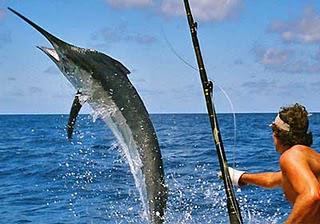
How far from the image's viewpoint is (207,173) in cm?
1373

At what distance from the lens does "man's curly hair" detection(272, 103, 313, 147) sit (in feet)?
14.2

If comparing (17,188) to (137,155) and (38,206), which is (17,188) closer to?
(38,206)

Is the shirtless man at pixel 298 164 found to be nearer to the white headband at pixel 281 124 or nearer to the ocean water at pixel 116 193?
the white headband at pixel 281 124

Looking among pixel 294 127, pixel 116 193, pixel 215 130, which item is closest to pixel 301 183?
pixel 294 127

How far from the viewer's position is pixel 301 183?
3932mm

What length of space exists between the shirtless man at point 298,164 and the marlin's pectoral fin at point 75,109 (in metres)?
1.70

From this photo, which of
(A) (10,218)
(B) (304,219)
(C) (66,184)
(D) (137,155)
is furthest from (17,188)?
(B) (304,219)

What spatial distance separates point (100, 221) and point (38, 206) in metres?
2.17

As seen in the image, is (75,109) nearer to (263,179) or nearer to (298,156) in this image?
(263,179)

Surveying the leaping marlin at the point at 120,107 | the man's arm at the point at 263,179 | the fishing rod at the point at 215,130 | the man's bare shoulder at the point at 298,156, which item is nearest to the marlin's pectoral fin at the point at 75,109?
the leaping marlin at the point at 120,107

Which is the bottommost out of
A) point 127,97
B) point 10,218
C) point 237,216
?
point 10,218

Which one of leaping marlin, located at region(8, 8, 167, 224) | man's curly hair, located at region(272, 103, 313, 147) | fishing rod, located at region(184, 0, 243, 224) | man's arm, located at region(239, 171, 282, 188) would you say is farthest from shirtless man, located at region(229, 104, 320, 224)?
leaping marlin, located at region(8, 8, 167, 224)

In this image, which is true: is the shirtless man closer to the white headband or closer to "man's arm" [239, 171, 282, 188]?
the white headband

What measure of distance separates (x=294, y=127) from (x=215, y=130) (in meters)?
0.74
